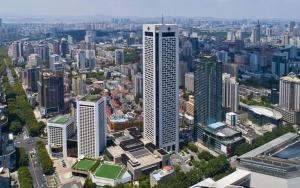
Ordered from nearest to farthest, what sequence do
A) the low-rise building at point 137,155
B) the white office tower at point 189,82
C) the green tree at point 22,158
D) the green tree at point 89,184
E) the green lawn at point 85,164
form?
1. the green tree at point 89,184
2. the low-rise building at point 137,155
3. the green lawn at point 85,164
4. the green tree at point 22,158
5. the white office tower at point 189,82

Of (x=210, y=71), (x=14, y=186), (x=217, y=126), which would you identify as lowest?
(x=14, y=186)

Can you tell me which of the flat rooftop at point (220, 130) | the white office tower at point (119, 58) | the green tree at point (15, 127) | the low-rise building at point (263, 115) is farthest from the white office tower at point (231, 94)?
the white office tower at point (119, 58)

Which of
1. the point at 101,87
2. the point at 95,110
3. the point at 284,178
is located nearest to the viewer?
the point at 284,178

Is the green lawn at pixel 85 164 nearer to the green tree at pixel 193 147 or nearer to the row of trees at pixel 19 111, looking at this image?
the green tree at pixel 193 147

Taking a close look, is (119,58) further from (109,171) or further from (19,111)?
Result: (109,171)

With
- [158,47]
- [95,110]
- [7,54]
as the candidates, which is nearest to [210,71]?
[158,47]

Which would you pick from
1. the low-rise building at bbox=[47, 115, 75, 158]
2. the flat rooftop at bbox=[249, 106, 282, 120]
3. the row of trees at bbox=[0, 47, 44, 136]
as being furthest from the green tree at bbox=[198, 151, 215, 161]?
the row of trees at bbox=[0, 47, 44, 136]

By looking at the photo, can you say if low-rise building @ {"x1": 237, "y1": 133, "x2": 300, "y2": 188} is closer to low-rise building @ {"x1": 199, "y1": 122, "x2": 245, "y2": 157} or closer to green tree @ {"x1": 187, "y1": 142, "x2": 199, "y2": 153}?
low-rise building @ {"x1": 199, "y1": 122, "x2": 245, "y2": 157}

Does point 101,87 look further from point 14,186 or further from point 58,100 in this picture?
point 14,186
